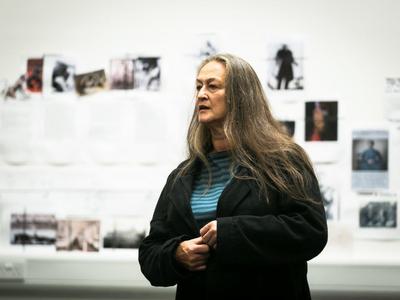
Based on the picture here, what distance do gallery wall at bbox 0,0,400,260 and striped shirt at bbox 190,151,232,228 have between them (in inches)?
25.0

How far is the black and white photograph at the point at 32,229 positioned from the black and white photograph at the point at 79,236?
45 mm

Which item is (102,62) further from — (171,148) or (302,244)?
(302,244)

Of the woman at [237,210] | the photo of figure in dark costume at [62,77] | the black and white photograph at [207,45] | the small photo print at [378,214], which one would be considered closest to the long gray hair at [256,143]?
the woman at [237,210]

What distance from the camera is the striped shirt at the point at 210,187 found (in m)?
1.25

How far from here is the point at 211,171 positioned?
1.34 meters

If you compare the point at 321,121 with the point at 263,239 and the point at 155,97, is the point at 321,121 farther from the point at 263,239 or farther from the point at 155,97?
the point at 263,239

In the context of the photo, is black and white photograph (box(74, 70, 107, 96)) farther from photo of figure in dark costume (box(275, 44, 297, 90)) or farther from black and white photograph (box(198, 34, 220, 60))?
photo of figure in dark costume (box(275, 44, 297, 90))

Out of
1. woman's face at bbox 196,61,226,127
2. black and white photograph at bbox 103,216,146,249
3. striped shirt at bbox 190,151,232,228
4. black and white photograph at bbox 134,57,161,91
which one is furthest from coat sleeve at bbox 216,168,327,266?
black and white photograph at bbox 134,57,161,91

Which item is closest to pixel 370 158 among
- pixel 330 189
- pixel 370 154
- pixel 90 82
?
pixel 370 154

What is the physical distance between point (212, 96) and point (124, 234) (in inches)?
34.8

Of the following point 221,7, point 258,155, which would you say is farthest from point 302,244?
point 221,7

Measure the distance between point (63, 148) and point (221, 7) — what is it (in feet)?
2.92

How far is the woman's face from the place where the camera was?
1337 millimetres

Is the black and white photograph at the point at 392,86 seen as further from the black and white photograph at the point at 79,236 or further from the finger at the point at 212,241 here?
the black and white photograph at the point at 79,236
